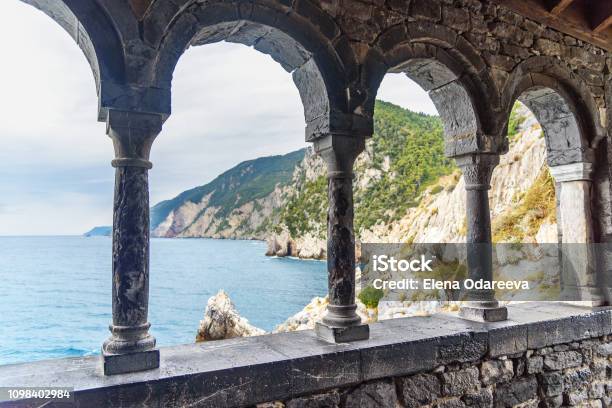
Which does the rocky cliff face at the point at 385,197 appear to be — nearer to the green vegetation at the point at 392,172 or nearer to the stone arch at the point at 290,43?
the green vegetation at the point at 392,172

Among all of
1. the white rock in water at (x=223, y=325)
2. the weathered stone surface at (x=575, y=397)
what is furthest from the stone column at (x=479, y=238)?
the white rock in water at (x=223, y=325)

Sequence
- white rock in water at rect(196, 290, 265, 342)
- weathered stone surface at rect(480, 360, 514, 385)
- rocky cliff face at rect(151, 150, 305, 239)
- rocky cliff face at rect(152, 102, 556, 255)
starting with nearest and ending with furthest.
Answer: weathered stone surface at rect(480, 360, 514, 385) → rocky cliff face at rect(152, 102, 556, 255) → white rock in water at rect(196, 290, 265, 342) → rocky cliff face at rect(151, 150, 305, 239)

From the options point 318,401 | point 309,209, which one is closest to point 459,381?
point 318,401

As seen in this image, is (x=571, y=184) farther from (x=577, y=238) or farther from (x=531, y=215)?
(x=531, y=215)

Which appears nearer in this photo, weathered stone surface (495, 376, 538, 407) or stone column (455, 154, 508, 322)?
weathered stone surface (495, 376, 538, 407)

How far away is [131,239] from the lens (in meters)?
2.56

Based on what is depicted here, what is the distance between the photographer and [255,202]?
86938 mm

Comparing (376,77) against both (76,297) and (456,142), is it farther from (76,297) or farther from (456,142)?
(76,297)

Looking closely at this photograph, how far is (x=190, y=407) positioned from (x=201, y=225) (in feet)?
349

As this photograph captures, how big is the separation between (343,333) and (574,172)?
326cm

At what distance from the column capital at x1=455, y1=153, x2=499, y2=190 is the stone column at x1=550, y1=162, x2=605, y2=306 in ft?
4.22

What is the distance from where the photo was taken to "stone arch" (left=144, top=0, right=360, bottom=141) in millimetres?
2703

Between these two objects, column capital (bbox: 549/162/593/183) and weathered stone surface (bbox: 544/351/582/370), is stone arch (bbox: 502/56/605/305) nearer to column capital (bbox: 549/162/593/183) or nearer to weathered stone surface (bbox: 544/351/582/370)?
column capital (bbox: 549/162/593/183)

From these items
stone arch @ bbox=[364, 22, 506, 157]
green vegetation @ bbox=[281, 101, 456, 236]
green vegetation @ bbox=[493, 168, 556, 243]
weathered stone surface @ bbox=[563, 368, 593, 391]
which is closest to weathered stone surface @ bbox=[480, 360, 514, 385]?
weathered stone surface @ bbox=[563, 368, 593, 391]
